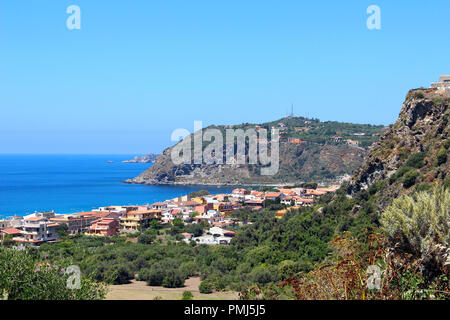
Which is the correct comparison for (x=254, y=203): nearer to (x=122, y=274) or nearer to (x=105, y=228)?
(x=105, y=228)

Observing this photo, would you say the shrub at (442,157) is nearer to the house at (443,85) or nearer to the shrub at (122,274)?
the house at (443,85)

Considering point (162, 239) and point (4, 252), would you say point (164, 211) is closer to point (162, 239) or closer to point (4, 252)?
point (162, 239)

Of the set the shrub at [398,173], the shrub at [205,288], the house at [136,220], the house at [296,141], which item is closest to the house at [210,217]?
the house at [136,220]

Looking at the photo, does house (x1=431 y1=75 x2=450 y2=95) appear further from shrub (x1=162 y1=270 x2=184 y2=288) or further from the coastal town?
shrub (x1=162 y1=270 x2=184 y2=288)

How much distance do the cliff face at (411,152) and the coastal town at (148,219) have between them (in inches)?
350

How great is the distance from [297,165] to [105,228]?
2093 inches

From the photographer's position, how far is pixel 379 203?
17.8 meters

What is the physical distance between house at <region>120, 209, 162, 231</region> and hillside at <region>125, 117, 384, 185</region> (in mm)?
40467

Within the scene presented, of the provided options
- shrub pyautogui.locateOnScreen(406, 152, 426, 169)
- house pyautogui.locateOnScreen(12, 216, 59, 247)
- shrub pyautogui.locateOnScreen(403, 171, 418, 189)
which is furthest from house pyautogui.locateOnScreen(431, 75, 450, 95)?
house pyautogui.locateOnScreen(12, 216, 59, 247)

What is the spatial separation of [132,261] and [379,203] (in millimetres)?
10237

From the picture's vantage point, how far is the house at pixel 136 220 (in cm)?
3181

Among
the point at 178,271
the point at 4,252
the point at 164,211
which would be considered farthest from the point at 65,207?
the point at 4,252

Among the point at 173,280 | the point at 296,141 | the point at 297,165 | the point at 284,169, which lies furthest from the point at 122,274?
the point at 296,141

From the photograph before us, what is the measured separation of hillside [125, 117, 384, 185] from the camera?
74125 mm
